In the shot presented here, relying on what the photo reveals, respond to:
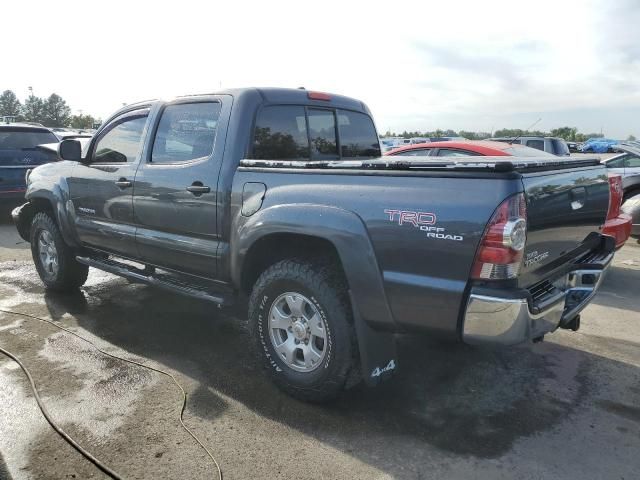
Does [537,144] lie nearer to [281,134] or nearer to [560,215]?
[281,134]

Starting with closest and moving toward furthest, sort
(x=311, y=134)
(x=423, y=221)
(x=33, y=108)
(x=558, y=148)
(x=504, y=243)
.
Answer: (x=504, y=243) → (x=423, y=221) → (x=311, y=134) → (x=558, y=148) → (x=33, y=108)

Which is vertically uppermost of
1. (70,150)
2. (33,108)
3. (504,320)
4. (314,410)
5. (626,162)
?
(33,108)

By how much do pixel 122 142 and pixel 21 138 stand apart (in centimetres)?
658

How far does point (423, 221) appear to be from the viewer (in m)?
2.64

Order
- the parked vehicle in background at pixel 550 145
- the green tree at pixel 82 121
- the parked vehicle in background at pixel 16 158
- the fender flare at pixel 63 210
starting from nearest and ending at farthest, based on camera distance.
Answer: the fender flare at pixel 63 210
the parked vehicle in background at pixel 16 158
the parked vehicle in background at pixel 550 145
the green tree at pixel 82 121

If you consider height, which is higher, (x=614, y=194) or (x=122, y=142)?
(x=122, y=142)

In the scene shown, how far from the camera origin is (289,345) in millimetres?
3395

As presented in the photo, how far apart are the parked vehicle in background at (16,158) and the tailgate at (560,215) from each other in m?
9.04

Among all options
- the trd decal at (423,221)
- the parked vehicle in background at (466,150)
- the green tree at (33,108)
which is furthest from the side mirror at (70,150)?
the green tree at (33,108)

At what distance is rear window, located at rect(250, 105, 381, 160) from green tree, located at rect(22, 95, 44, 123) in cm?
7457

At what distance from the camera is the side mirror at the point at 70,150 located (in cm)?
483

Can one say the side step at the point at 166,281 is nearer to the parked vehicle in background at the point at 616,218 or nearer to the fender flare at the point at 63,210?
the fender flare at the point at 63,210

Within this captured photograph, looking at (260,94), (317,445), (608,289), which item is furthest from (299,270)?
(608,289)

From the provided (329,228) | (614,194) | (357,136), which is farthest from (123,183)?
(614,194)
